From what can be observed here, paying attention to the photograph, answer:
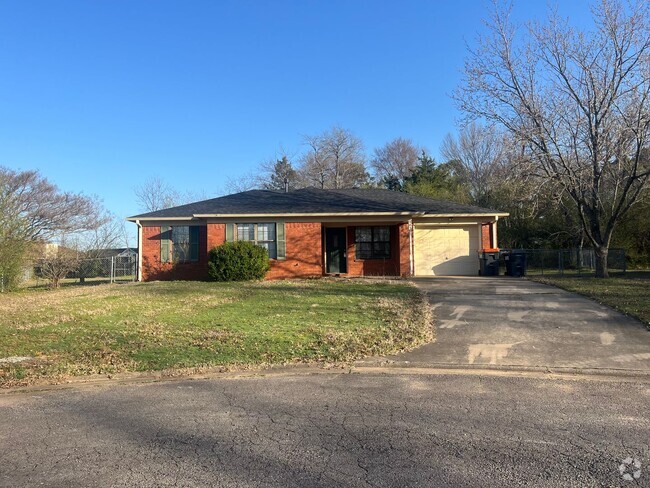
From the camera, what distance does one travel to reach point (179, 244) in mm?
21719

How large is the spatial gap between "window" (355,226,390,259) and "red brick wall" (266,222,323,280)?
208 centimetres

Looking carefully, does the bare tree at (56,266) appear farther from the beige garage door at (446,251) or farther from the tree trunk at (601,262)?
the tree trunk at (601,262)

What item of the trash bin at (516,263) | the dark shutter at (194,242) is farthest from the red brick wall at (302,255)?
the trash bin at (516,263)

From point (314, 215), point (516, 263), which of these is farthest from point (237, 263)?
point (516, 263)

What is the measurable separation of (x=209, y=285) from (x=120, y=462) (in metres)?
13.7

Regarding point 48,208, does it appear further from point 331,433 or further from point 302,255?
point 331,433

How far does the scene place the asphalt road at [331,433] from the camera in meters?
3.54

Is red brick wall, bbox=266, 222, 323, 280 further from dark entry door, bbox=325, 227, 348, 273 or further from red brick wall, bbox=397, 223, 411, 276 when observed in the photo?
red brick wall, bbox=397, 223, 411, 276

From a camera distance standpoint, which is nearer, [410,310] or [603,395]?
[603,395]

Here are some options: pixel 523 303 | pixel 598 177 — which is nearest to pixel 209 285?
pixel 523 303

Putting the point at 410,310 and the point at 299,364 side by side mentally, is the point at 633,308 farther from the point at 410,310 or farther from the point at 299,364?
the point at 299,364

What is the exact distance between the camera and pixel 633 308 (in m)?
10.8

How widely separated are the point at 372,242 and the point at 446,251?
355 centimetres

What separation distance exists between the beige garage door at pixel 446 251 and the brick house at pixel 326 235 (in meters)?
0.04
